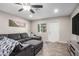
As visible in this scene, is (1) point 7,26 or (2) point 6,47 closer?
(2) point 6,47

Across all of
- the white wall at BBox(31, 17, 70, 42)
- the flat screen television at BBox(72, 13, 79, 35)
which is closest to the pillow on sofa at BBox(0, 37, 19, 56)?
the white wall at BBox(31, 17, 70, 42)

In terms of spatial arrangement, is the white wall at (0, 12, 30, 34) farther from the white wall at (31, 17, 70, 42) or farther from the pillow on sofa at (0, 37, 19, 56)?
the pillow on sofa at (0, 37, 19, 56)

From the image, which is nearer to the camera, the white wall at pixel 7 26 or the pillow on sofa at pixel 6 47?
the pillow on sofa at pixel 6 47

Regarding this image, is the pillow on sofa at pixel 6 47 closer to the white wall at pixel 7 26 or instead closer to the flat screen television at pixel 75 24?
the white wall at pixel 7 26

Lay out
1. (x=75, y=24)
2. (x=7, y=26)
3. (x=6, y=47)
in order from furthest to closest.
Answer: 1. (x=7, y=26)
2. (x=75, y=24)
3. (x=6, y=47)

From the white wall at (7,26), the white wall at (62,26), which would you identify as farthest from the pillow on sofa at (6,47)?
the white wall at (62,26)

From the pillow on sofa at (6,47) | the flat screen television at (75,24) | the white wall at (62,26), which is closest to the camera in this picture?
the pillow on sofa at (6,47)

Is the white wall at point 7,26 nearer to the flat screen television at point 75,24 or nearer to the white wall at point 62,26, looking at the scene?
the white wall at point 62,26

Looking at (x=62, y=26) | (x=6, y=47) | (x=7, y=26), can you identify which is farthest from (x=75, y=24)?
(x=7, y=26)

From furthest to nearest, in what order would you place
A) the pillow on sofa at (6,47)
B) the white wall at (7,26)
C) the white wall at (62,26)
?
the white wall at (7,26), the white wall at (62,26), the pillow on sofa at (6,47)

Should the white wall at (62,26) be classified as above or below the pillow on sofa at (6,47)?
above

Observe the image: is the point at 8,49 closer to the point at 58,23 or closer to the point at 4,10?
the point at 4,10

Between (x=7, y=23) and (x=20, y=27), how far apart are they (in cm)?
43

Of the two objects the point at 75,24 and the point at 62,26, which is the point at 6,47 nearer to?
the point at 62,26
